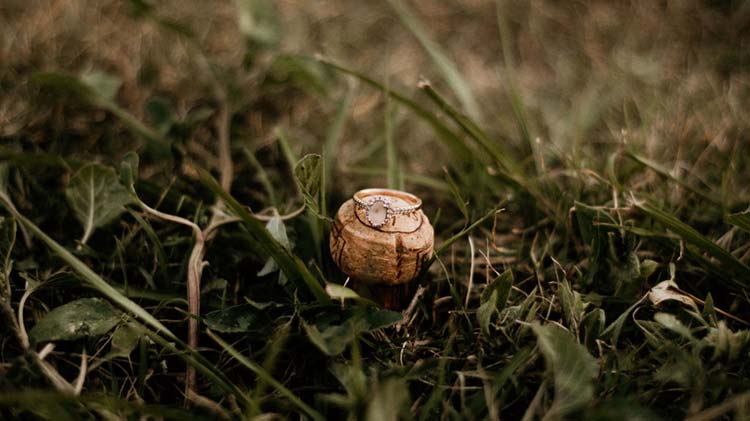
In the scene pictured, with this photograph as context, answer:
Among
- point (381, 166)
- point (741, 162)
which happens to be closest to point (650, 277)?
point (741, 162)

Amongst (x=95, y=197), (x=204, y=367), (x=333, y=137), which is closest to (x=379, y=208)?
(x=204, y=367)

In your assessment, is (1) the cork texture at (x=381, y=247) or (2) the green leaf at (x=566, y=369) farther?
(1) the cork texture at (x=381, y=247)

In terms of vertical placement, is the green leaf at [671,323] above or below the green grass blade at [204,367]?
above

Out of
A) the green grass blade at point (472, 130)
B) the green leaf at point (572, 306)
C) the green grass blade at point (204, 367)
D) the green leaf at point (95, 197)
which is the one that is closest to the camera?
the green grass blade at point (204, 367)

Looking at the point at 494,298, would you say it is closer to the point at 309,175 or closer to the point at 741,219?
the point at 309,175

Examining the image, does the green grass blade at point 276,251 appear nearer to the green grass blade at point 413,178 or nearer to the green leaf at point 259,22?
the green grass blade at point 413,178

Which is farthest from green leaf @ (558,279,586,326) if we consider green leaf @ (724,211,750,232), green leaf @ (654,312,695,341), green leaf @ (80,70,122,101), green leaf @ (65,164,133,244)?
green leaf @ (80,70,122,101)

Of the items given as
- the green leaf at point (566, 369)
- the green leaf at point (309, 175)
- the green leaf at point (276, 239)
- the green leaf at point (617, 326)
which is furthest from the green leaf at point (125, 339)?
the green leaf at point (617, 326)

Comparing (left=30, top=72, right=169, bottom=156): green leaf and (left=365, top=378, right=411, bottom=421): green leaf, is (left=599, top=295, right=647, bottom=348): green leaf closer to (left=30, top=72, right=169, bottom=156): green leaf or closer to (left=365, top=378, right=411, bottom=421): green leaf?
(left=365, top=378, right=411, bottom=421): green leaf
